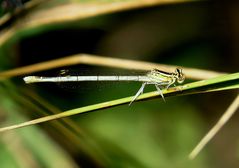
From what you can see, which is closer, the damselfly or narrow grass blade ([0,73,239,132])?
narrow grass blade ([0,73,239,132])

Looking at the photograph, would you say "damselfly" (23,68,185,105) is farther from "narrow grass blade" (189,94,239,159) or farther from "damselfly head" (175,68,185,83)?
"narrow grass blade" (189,94,239,159)

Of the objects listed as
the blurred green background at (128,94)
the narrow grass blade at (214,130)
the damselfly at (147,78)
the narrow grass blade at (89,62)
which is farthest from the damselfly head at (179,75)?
the blurred green background at (128,94)

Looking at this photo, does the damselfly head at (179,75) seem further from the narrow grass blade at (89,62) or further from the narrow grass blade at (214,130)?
the narrow grass blade at (214,130)

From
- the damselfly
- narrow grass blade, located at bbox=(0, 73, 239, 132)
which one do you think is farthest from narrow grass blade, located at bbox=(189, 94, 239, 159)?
narrow grass blade, located at bbox=(0, 73, 239, 132)

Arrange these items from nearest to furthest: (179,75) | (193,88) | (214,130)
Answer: (193,88), (214,130), (179,75)

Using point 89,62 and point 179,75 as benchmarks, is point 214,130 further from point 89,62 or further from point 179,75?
point 89,62

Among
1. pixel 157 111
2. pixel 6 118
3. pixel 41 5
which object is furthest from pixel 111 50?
pixel 6 118

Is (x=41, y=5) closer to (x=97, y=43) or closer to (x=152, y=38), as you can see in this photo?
(x=97, y=43)

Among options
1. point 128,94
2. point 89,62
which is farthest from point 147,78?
point 128,94
